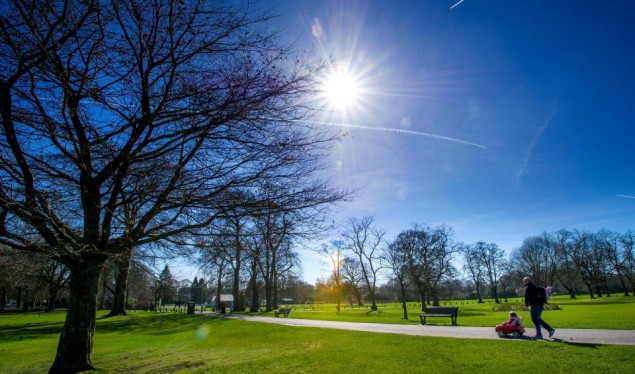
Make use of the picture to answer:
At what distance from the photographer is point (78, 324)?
26.7 ft

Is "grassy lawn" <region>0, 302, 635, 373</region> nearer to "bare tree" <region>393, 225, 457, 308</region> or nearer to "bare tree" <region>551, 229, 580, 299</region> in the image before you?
"bare tree" <region>393, 225, 457, 308</region>

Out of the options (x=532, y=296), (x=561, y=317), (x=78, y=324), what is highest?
(x=532, y=296)

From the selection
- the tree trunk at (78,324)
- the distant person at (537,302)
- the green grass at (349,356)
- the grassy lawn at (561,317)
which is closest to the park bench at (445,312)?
the grassy lawn at (561,317)

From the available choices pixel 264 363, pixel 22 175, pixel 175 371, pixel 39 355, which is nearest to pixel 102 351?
pixel 39 355

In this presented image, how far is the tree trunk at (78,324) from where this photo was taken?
7875 mm

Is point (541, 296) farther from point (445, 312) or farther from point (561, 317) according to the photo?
point (561, 317)

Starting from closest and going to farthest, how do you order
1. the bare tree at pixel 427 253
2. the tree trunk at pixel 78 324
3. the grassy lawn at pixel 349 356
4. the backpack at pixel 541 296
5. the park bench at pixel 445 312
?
the grassy lawn at pixel 349 356 < the tree trunk at pixel 78 324 < the backpack at pixel 541 296 < the park bench at pixel 445 312 < the bare tree at pixel 427 253

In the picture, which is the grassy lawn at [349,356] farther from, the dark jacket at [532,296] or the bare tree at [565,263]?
the bare tree at [565,263]

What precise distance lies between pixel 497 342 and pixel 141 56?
11.0m

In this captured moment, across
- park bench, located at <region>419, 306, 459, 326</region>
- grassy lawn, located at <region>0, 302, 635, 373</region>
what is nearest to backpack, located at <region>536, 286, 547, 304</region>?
grassy lawn, located at <region>0, 302, 635, 373</region>

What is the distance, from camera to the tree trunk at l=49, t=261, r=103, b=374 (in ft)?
25.8

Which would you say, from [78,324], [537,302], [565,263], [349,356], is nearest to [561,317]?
[537,302]

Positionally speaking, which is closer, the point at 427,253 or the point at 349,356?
the point at 349,356

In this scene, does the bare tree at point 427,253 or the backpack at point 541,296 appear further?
the bare tree at point 427,253
